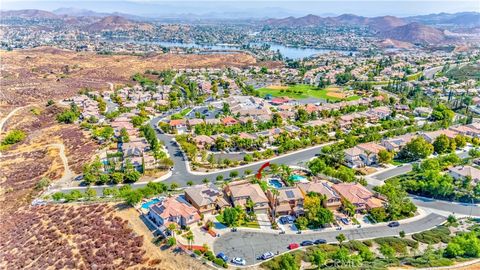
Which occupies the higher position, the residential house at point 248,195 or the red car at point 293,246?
the residential house at point 248,195

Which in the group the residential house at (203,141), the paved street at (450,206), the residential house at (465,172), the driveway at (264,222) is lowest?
the driveway at (264,222)

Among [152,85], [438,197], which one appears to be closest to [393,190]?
[438,197]

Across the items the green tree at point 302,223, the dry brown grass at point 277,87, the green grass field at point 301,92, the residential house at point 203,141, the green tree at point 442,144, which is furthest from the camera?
the dry brown grass at point 277,87

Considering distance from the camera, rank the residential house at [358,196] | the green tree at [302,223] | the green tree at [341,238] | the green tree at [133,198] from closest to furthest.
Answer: the green tree at [341,238] < the green tree at [302,223] < the green tree at [133,198] < the residential house at [358,196]

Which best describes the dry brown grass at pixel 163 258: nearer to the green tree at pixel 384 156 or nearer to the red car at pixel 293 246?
the red car at pixel 293 246

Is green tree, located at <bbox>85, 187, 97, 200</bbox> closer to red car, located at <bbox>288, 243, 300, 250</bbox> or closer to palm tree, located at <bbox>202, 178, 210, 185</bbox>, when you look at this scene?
palm tree, located at <bbox>202, 178, 210, 185</bbox>

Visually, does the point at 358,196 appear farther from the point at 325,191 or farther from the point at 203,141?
the point at 203,141

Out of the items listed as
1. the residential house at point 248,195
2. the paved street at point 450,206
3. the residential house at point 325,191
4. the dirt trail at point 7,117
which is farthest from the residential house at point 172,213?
the dirt trail at point 7,117
